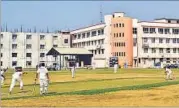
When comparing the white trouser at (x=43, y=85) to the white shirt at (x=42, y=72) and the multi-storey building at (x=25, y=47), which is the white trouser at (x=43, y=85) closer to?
the white shirt at (x=42, y=72)

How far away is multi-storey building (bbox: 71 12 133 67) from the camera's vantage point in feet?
397

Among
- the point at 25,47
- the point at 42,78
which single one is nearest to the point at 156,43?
the point at 25,47

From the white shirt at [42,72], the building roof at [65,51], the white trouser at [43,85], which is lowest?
the white trouser at [43,85]

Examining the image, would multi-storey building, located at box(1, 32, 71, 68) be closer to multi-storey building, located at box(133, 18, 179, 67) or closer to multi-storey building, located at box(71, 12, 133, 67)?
multi-storey building, located at box(71, 12, 133, 67)

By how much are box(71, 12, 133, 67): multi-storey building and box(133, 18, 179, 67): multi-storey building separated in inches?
139

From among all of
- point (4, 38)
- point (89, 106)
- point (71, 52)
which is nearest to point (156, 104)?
point (89, 106)

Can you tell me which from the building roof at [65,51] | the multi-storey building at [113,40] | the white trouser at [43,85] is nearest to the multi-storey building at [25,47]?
the multi-storey building at [113,40]

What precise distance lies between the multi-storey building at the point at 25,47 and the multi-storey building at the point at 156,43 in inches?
1267

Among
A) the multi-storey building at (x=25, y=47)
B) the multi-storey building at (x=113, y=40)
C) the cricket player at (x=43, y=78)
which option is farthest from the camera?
the multi-storey building at (x=25, y=47)

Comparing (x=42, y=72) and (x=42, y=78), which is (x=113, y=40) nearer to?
(x=42, y=72)

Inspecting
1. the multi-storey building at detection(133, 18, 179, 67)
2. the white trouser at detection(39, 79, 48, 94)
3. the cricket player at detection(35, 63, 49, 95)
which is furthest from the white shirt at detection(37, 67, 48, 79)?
the multi-storey building at detection(133, 18, 179, 67)

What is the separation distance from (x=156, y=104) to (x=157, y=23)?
355ft

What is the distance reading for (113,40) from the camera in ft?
403

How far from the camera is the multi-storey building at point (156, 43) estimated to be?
12362 cm
